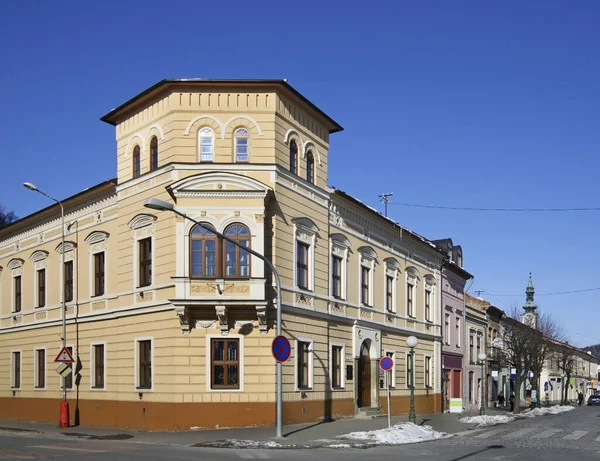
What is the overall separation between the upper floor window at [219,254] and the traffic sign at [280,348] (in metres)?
4.37

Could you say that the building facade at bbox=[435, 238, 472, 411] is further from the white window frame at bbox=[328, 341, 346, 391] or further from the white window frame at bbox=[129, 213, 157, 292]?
the white window frame at bbox=[129, 213, 157, 292]

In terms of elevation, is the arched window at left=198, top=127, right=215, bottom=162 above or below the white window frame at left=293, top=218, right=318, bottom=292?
above

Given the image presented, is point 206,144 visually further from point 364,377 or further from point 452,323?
point 452,323

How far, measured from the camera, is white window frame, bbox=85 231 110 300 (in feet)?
102

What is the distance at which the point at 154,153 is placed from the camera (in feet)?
93.0

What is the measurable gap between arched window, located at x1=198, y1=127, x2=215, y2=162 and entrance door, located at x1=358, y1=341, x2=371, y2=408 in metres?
12.4

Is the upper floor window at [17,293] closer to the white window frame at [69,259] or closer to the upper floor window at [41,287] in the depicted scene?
the upper floor window at [41,287]

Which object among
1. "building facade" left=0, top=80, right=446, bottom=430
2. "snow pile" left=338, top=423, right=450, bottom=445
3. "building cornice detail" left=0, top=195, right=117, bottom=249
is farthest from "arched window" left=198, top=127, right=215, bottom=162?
"snow pile" left=338, top=423, right=450, bottom=445

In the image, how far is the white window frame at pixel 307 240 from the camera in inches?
1121

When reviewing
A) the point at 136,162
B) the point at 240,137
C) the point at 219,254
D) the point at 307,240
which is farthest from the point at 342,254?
the point at 136,162

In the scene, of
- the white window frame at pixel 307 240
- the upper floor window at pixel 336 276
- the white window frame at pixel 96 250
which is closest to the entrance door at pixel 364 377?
the upper floor window at pixel 336 276

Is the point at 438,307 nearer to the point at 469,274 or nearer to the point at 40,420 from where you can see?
the point at 469,274

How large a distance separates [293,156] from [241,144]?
97.1 inches

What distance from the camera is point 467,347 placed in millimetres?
51906
